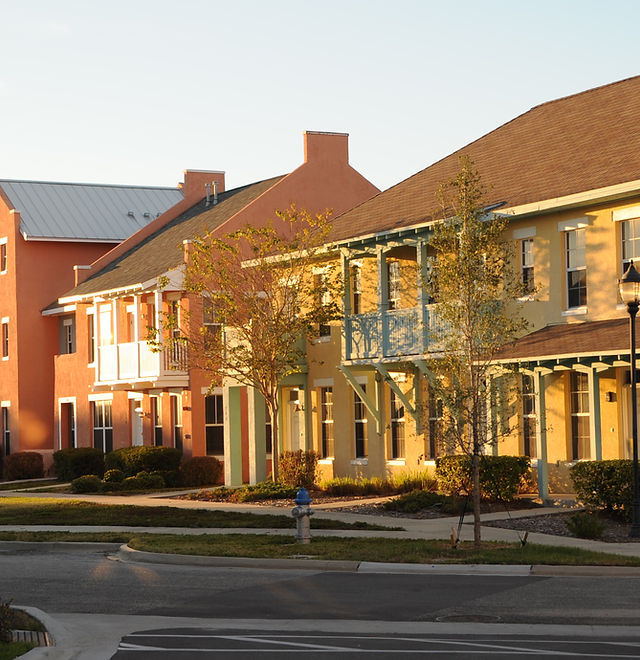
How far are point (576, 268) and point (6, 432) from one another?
97.1 feet

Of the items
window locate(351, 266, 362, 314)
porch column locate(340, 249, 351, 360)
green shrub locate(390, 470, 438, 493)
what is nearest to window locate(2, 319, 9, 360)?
window locate(351, 266, 362, 314)

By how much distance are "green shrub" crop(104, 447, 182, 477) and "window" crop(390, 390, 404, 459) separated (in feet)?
30.0

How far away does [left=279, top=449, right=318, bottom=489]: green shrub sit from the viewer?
105ft

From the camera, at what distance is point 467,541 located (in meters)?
18.8

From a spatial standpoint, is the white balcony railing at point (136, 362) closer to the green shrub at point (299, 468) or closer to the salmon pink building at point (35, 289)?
the green shrub at point (299, 468)

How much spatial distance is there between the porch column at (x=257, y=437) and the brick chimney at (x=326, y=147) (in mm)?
9630

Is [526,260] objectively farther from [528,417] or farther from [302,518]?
[302,518]

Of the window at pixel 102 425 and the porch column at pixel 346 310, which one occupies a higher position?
Result: the porch column at pixel 346 310

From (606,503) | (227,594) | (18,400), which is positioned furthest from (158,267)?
(227,594)

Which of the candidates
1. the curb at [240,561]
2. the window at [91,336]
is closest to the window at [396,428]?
the curb at [240,561]

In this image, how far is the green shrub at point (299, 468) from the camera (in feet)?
105

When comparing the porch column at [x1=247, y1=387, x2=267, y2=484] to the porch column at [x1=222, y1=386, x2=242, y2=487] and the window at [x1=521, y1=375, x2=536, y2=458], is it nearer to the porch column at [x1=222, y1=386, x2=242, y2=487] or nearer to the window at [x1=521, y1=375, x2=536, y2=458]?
the porch column at [x1=222, y1=386, x2=242, y2=487]

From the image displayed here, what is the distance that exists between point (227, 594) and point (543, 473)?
10.9 meters

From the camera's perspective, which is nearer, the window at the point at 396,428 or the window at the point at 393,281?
the window at the point at 393,281
